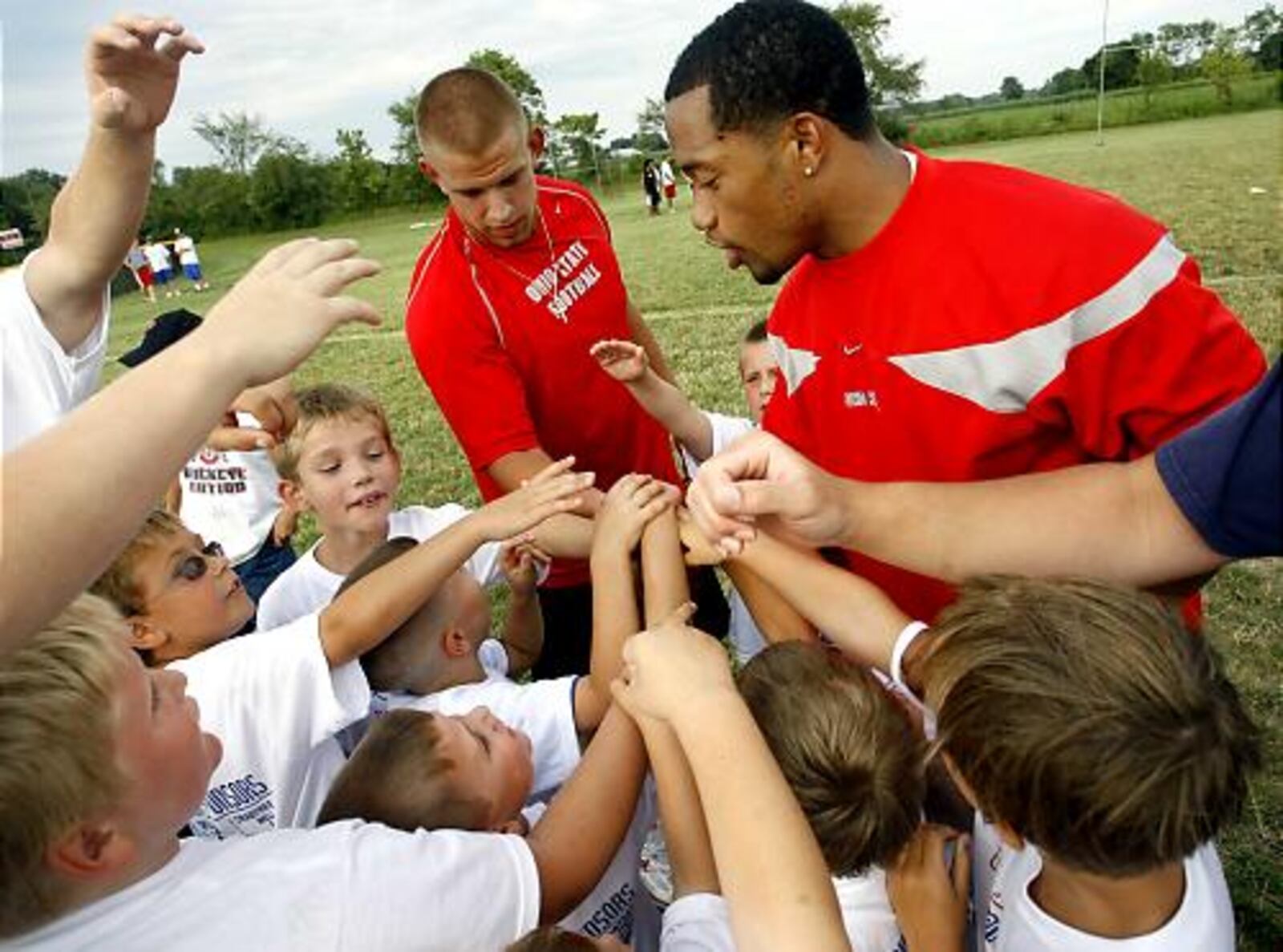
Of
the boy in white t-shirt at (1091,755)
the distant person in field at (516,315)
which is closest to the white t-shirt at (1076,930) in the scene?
the boy in white t-shirt at (1091,755)

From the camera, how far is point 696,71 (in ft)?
6.81

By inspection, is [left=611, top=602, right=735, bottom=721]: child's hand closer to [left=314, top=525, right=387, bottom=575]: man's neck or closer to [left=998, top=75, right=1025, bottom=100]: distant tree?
[left=314, top=525, right=387, bottom=575]: man's neck

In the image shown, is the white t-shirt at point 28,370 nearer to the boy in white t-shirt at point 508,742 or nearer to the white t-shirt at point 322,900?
the boy in white t-shirt at point 508,742

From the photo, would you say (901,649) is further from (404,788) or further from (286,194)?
(286,194)

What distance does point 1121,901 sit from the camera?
156cm

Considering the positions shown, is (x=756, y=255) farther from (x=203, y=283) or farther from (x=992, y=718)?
(x=203, y=283)

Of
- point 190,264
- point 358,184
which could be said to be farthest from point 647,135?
point 190,264

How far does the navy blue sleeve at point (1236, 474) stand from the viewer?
1197mm

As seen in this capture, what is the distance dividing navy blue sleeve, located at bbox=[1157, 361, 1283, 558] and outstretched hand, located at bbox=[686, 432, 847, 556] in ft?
1.80

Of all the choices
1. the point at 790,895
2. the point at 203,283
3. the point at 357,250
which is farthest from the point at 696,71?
the point at 203,283

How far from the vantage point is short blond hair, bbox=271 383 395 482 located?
3.17m

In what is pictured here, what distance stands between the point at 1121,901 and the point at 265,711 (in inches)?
63.1

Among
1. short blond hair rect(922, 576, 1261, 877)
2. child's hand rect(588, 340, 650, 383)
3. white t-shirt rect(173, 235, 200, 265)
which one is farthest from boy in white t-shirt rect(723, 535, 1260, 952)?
white t-shirt rect(173, 235, 200, 265)

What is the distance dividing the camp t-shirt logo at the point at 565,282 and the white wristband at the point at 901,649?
168 cm
